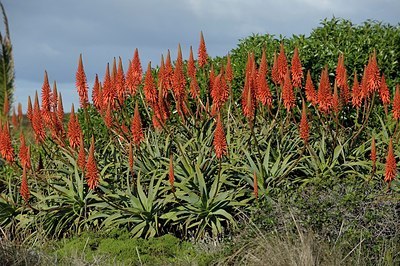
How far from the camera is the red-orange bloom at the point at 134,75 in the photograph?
7.98 meters

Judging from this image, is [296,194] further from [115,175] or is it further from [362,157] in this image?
[115,175]

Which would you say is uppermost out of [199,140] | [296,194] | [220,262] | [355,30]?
[355,30]

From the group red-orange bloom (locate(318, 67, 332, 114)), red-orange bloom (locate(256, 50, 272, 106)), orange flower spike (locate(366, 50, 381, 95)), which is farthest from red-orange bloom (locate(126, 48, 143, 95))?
orange flower spike (locate(366, 50, 381, 95))

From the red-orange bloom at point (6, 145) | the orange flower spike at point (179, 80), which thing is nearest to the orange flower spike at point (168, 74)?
the orange flower spike at point (179, 80)

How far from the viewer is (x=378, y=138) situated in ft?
27.0

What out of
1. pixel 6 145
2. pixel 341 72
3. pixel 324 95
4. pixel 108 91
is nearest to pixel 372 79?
pixel 341 72

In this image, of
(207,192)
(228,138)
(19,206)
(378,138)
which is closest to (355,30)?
(378,138)

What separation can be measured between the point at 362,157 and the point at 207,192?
1833 mm

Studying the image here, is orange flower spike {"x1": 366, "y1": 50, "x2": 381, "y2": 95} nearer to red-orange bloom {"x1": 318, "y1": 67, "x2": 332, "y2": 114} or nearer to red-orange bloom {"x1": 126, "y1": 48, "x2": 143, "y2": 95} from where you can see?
red-orange bloom {"x1": 318, "y1": 67, "x2": 332, "y2": 114}

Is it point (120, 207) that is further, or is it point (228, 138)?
point (228, 138)

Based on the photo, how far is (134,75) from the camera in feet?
26.2

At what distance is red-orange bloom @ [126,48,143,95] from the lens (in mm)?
7984

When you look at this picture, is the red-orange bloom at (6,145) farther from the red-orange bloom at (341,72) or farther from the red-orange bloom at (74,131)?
the red-orange bloom at (341,72)

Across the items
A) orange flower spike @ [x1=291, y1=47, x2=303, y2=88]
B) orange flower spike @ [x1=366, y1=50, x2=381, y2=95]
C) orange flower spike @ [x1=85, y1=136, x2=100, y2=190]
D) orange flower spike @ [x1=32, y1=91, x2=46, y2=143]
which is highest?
orange flower spike @ [x1=291, y1=47, x2=303, y2=88]
